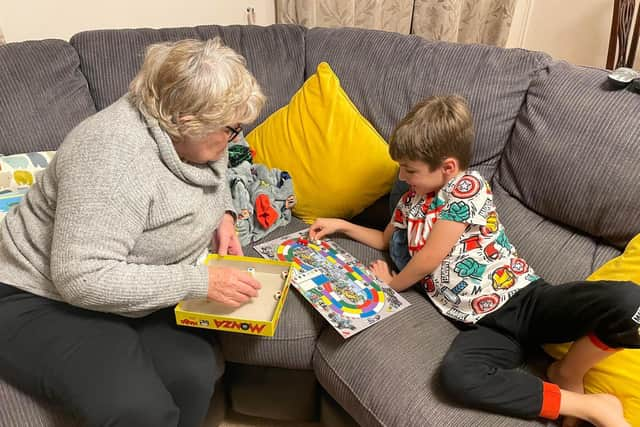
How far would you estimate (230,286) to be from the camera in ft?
3.89

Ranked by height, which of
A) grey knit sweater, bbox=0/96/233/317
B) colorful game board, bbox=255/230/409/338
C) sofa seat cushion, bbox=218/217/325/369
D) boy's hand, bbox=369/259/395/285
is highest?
grey knit sweater, bbox=0/96/233/317

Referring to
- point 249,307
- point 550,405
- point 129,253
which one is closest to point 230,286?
point 249,307

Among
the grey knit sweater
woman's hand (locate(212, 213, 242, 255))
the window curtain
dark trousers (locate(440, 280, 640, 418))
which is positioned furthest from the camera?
the window curtain

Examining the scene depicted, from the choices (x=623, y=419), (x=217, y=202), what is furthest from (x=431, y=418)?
(x=217, y=202)

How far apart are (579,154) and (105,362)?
1346 mm

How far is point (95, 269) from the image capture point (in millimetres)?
1032

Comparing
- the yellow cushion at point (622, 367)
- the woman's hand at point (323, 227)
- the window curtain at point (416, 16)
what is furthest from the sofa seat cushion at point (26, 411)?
the window curtain at point (416, 16)

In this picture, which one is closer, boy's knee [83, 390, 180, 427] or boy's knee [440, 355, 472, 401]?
boy's knee [83, 390, 180, 427]

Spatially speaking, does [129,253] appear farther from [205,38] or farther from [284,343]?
[205,38]

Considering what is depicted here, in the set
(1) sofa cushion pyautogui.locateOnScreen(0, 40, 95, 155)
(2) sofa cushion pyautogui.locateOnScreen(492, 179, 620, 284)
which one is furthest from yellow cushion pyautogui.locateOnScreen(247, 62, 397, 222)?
(1) sofa cushion pyautogui.locateOnScreen(0, 40, 95, 155)

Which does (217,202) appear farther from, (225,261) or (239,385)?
(239,385)

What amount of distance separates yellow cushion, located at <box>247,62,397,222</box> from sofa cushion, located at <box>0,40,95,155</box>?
635 mm

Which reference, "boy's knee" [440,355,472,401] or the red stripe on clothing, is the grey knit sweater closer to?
"boy's knee" [440,355,472,401]

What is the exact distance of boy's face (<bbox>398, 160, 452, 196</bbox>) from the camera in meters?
1.35
